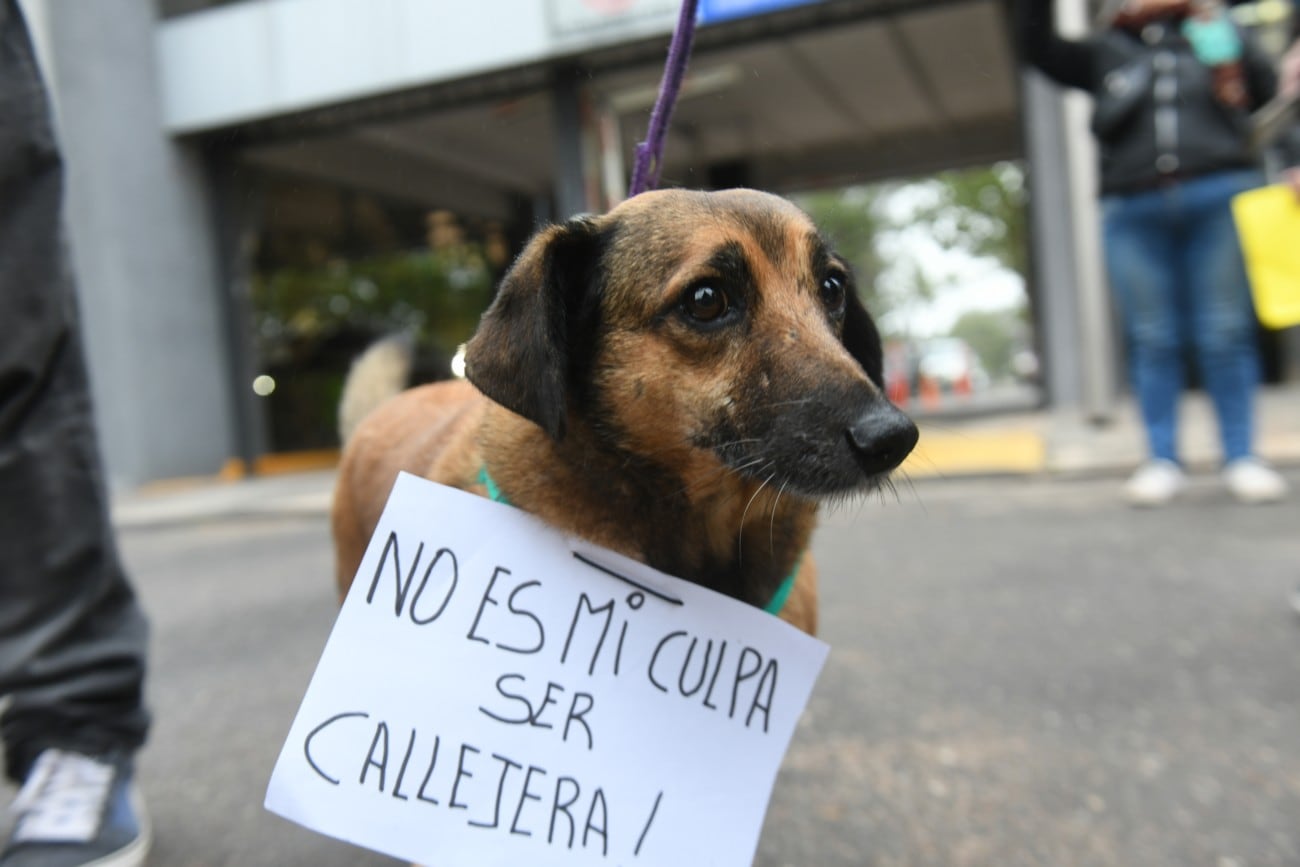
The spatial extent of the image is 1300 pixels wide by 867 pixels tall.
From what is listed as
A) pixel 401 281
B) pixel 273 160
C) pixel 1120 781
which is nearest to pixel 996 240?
pixel 401 281

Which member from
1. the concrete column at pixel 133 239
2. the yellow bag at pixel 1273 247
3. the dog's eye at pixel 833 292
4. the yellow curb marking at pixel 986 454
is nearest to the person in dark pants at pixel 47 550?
the dog's eye at pixel 833 292

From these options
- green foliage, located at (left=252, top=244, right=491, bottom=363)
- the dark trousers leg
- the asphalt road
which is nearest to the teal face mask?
the asphalt road

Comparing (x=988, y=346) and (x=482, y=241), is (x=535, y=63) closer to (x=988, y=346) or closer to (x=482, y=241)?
(x=482, y=241)

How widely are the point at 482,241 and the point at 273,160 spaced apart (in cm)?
411

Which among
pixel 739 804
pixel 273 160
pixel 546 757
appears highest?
pixel 273 160

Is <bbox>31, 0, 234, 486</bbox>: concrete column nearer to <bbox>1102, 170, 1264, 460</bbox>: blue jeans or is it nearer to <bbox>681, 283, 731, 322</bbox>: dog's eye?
<bbox>1102, 170, 1264, 460</bbox>: blue jeans

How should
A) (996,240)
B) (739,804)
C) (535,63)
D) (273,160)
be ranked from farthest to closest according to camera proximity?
(996,240)
(273,160)
(535,63)
(739,804)

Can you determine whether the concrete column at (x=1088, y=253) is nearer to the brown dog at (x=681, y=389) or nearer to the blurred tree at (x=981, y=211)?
the brown dog at (x=681, y=389)

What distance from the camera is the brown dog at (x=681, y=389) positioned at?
1.47 metres

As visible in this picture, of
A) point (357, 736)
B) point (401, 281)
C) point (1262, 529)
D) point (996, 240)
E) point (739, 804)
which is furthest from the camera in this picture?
point (996, 240)

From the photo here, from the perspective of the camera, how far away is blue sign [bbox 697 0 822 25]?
8.26 meters

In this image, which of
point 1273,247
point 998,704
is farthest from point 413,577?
point 1273,247

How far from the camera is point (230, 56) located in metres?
10.6

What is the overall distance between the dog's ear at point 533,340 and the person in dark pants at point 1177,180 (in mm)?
Result: 3590
